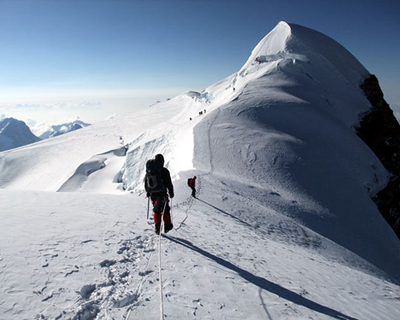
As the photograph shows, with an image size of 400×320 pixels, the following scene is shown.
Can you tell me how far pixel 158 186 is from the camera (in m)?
7.14

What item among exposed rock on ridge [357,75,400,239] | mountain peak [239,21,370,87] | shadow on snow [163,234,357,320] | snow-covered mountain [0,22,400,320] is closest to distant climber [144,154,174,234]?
snow-covered mountain [0,22,400,320]

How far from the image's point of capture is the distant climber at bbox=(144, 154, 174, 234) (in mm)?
7121

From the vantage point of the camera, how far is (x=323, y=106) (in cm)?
3300

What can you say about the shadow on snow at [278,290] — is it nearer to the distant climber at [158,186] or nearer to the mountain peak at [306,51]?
the distant climber at [158,186]

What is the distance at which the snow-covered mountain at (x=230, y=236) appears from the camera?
4.21 metres

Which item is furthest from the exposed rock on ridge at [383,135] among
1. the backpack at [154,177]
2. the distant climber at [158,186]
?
the backpack at [154,177]

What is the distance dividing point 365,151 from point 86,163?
3702 cm

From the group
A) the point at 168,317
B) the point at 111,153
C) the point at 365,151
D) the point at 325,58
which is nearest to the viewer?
the point at 168,317

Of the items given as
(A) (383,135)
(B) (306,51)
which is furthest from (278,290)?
(B) (306,51)

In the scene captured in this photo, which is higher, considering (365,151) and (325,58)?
(325,58)

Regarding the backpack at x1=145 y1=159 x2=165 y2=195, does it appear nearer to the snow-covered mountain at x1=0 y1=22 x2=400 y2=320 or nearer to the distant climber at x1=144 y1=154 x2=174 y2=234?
the distant climber at x1=144 y1=154 x2=174 y2=234

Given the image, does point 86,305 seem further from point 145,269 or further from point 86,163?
point 86,163

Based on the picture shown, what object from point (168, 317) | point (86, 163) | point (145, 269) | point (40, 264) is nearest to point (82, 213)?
point (40, 264)

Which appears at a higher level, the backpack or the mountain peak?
the mountain peak
